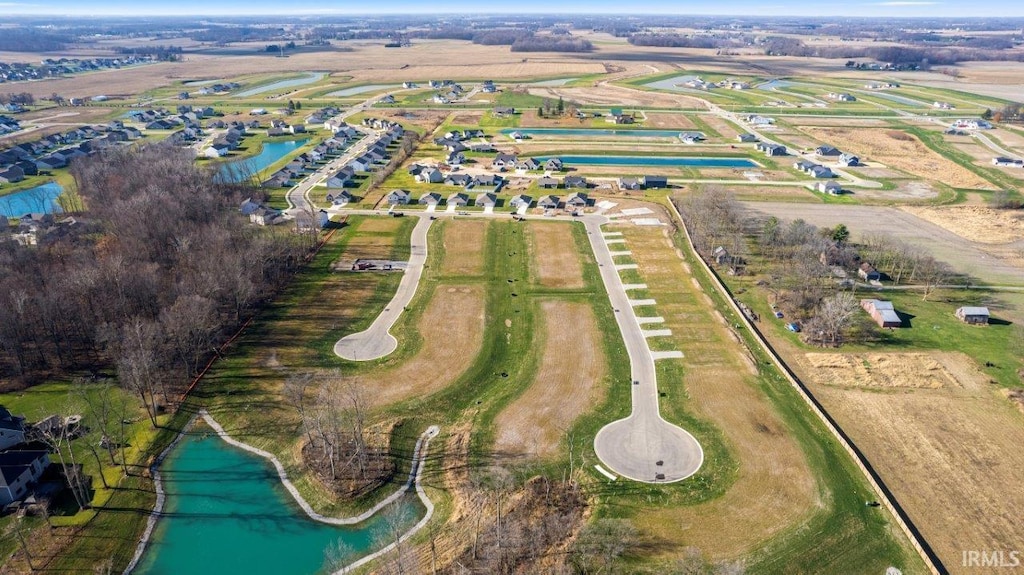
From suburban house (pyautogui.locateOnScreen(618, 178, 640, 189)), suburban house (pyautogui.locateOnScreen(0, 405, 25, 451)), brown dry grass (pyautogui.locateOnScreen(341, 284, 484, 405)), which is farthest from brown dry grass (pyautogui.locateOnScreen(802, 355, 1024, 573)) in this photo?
suburban house (pyautogui.locateOnScreen(0, 405, 25, 451))

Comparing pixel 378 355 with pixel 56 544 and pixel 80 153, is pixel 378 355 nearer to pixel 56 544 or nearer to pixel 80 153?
pixel 56 544

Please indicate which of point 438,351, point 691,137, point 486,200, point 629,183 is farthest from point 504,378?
point 691,137

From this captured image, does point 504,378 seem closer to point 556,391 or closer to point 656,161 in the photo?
point 556,391

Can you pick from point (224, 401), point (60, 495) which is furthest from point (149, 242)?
point (60, 495)

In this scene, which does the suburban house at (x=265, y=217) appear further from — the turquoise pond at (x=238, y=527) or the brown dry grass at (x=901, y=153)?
the brown dry grass at (x=901, y=153)

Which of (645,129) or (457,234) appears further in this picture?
A: (645,129)

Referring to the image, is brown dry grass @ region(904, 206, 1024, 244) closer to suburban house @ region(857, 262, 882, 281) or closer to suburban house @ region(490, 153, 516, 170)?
suburban house @ region(857, 262, 882, 281)
